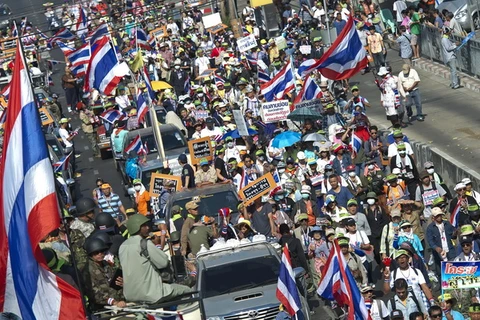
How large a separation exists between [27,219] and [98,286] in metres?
3.35

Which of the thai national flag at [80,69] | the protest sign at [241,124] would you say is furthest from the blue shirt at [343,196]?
the thai national flag at [80,69]

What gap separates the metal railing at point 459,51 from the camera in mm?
33031

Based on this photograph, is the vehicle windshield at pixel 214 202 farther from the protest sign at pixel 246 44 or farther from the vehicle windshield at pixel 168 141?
the protest sign at pixel 246 44

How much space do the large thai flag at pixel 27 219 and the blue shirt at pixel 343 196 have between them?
423 inches

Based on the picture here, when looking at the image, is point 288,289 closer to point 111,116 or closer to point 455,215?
point 455,215

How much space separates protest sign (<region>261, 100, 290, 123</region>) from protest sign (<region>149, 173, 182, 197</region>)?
4027mm

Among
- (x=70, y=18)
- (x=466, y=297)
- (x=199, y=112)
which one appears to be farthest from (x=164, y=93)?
(x=70, y=18)

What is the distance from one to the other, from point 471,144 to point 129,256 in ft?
49.4

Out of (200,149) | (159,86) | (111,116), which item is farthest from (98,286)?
(159,86)

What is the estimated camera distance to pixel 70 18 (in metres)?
67.7

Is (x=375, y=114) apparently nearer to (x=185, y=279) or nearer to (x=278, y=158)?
(x=278, y=158)

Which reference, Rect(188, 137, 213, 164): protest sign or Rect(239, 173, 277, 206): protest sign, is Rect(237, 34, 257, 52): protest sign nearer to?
Rect(188, 137, 213, 164): protest sign

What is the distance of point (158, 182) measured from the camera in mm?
25719

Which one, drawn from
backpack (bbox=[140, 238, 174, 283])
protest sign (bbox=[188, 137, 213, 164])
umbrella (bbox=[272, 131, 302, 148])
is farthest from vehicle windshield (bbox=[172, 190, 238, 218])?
backpack (bbox=[140, 238, 174, 283])
